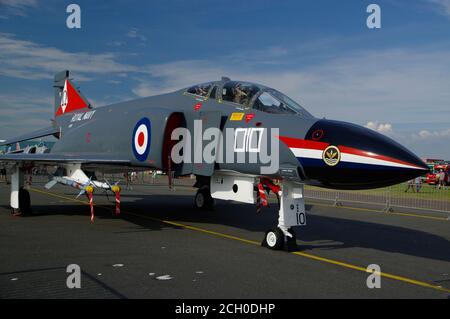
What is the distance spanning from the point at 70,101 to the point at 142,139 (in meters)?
8.67

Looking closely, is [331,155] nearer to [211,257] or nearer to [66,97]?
[211,257]

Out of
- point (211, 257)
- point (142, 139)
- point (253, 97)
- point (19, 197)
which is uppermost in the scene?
point (253, 97)

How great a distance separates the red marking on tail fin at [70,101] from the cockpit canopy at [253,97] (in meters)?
8.87

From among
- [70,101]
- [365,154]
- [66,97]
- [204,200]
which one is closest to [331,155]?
[365,154]

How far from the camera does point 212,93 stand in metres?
8.70

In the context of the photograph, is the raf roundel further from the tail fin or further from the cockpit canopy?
the tail fin

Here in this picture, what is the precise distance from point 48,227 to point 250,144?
17.7 feet

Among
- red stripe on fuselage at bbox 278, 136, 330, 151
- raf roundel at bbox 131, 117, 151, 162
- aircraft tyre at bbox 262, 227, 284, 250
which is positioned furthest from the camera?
raf roundel at bbox 131, 117, 151, 162

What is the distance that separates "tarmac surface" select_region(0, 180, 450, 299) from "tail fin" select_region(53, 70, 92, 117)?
5344mm

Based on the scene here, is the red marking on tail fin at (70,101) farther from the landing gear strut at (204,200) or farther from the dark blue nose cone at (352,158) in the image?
the dark blue nose cone at (352,158)

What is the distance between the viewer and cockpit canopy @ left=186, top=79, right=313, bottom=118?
24.6 feet

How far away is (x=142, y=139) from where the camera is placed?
30.6 feet

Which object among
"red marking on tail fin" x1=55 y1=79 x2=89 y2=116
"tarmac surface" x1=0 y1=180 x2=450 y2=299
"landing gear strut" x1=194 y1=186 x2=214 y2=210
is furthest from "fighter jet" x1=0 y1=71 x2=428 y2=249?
"red marking on tail fin" x1=55 y1=79 x2=89 y2=116
